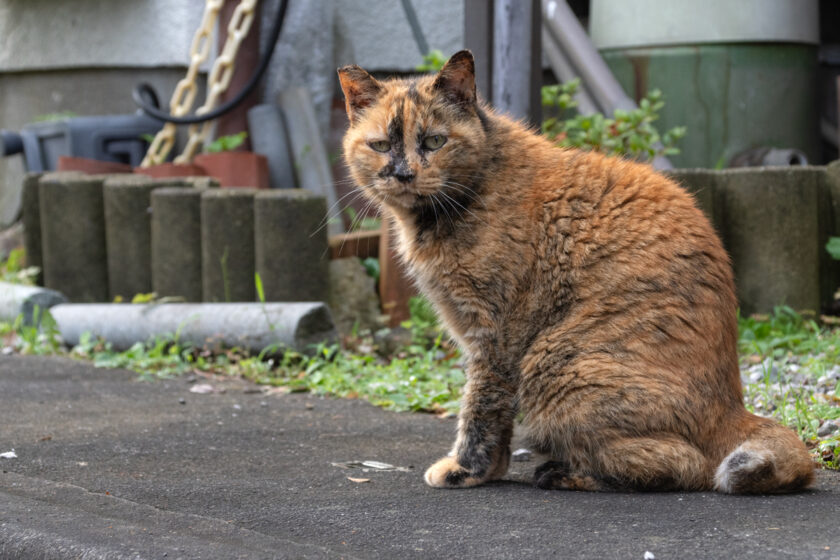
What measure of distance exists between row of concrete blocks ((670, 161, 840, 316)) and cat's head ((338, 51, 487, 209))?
7.90 ft

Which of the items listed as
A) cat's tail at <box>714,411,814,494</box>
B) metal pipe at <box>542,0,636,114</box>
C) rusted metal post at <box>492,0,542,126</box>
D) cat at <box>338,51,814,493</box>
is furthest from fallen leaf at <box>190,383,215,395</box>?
metal pipe at <box>542,0,636,114</box>

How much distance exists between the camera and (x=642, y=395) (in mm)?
2998

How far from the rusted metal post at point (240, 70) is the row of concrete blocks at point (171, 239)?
1.52 m

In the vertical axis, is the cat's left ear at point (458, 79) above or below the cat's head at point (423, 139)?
above

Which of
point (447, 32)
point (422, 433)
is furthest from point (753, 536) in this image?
point (447, 32)

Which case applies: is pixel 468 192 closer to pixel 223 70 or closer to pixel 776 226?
pixel 776 226

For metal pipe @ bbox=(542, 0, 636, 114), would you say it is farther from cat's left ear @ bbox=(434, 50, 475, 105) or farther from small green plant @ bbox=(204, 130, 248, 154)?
cat's left ear @ bbox=(434, 50, 475, 105)

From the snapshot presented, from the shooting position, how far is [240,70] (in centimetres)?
802

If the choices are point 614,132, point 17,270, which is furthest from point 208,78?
point 614,132

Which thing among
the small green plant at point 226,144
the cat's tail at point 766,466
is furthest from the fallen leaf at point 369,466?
the small green plant at point 226,144

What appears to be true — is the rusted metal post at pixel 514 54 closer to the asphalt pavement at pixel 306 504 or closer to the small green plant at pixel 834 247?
the small green plant at pixel 834 247

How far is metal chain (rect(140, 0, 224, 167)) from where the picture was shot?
770cm

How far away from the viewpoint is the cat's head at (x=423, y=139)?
3.30 meters

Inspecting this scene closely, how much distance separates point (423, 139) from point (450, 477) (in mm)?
1183
